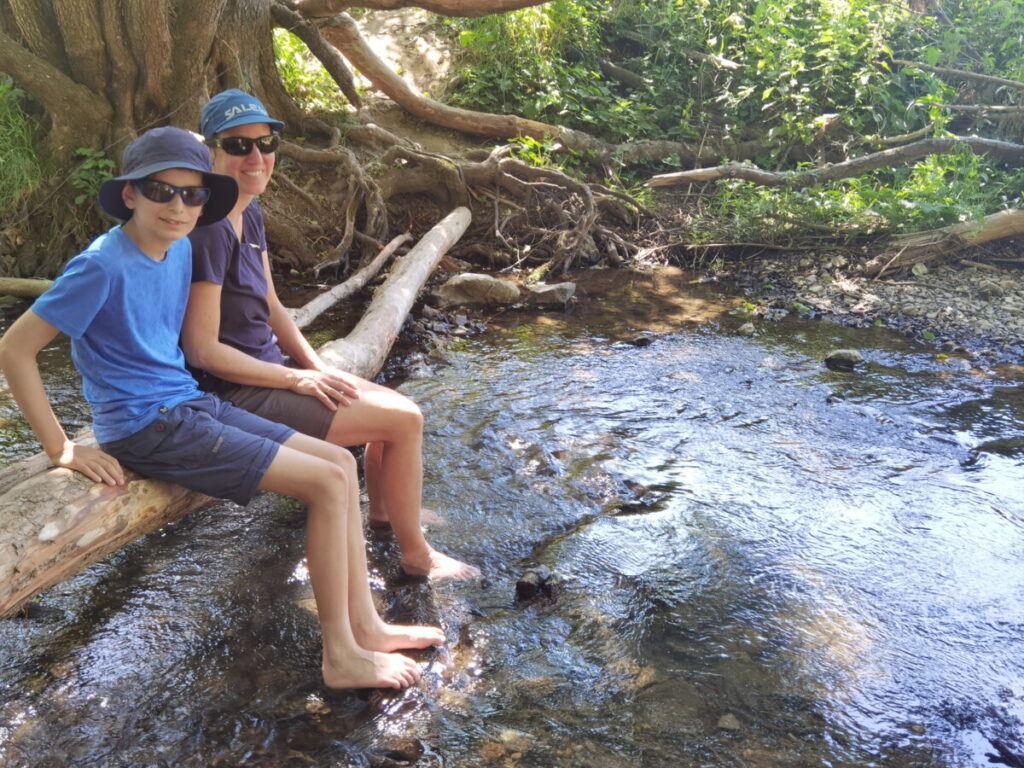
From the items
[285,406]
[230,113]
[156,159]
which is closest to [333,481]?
[285,406]

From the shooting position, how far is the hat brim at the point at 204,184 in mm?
2568

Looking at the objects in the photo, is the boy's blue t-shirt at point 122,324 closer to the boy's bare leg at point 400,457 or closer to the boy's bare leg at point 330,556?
the boy's bare leg at point 330,556

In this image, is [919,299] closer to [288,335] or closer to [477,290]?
[477,290]

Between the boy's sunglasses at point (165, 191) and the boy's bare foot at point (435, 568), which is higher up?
the boy's sunglasses at point (165, 191)

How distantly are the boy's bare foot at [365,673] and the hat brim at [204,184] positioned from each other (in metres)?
1.57

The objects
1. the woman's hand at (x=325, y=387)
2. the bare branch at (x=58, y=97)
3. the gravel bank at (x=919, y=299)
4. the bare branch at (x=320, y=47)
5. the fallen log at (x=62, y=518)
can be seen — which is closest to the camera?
the fallen log at (x=62, y=518)

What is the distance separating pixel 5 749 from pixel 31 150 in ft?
22.9

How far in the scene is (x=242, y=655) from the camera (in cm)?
298

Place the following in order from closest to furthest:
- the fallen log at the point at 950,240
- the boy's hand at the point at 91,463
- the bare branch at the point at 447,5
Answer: the boy's hand at the point at 91,463, the bare branch at the point at 447,5, the fallen log at the point at 950,240

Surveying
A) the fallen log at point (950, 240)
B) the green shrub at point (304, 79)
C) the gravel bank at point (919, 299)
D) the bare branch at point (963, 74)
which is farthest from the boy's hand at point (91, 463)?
the bare branch at point (963, 74)

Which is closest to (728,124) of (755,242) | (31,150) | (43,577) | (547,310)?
(755,242)

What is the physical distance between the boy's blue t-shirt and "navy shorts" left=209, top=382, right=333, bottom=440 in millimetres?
339

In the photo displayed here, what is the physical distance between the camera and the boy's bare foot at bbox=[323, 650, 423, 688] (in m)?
2.77

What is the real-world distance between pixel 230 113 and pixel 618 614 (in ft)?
7.88
